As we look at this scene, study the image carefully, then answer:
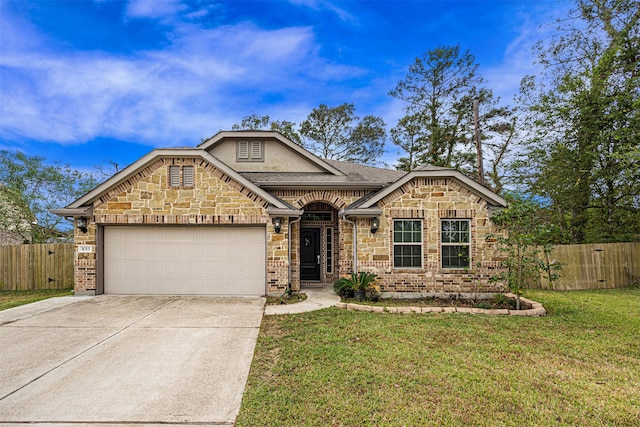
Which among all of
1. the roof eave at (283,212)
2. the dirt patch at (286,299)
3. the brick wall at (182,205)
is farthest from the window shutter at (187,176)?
the dirt patch at (286,299)

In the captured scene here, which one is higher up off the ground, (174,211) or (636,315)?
(174,211)

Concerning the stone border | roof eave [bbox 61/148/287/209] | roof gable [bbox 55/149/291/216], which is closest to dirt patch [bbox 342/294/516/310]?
the stone border

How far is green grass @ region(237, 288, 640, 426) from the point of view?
10.3 ft

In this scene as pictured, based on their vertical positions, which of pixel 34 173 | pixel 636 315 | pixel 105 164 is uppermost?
pixel 105 164

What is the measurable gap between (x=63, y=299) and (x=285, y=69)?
1715 cm

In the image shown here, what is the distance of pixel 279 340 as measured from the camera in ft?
17.5

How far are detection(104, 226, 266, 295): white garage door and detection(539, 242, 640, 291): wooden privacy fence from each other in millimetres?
11097

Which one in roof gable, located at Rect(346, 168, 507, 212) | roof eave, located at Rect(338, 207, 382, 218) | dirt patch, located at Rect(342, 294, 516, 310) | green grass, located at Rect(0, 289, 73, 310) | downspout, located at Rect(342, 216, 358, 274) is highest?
roof gable, located at Rect(346, 168, 507, 212)

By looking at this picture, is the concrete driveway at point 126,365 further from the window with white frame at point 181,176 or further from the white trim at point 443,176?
the white trim at point 443,176

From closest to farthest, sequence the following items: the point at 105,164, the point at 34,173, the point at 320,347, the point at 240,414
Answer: the point at 240,414 → the point at 320,347 → the point at 34,173 → the point at 105,164

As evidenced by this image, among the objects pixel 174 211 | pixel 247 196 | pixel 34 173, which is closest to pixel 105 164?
pixel 34 173

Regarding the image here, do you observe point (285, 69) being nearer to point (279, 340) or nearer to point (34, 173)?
point (34, 173)

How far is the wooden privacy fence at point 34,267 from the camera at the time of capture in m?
11.1

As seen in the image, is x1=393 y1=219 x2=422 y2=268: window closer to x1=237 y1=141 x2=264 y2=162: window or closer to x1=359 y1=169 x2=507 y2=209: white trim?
x1=359 y1=169 x2=507 y2=209: white trim
